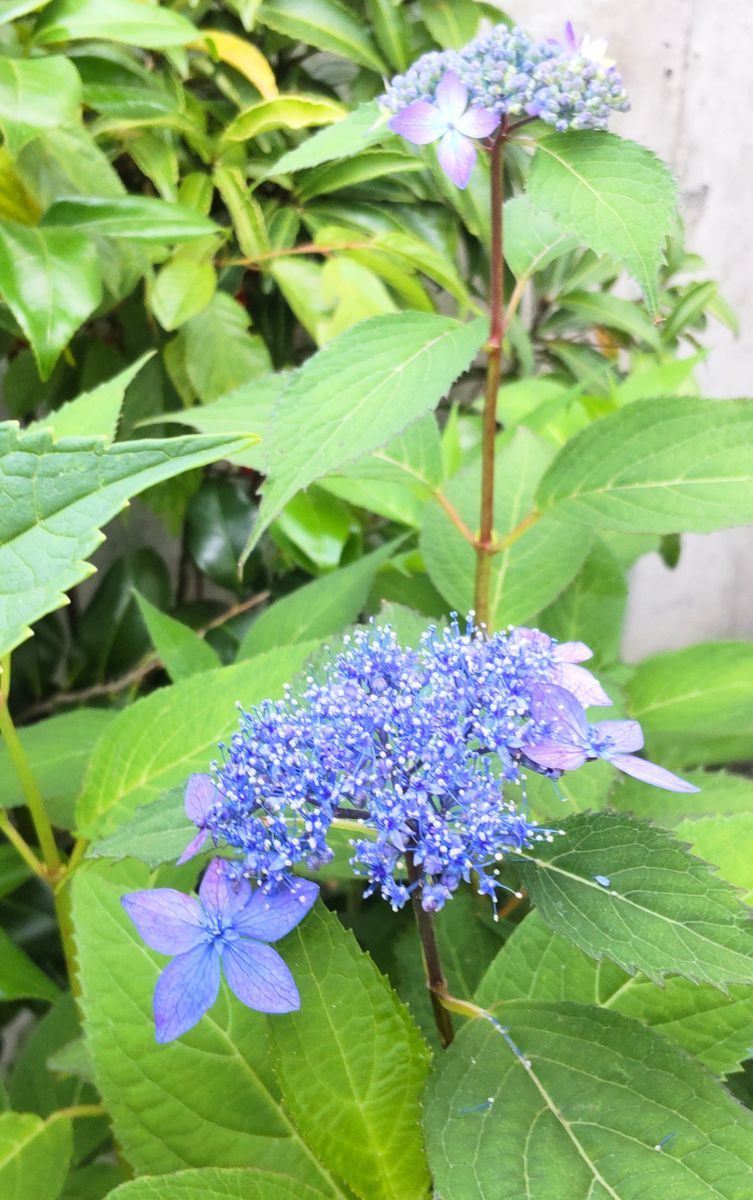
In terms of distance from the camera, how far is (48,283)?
0.57 metres

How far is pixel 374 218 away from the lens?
81cm

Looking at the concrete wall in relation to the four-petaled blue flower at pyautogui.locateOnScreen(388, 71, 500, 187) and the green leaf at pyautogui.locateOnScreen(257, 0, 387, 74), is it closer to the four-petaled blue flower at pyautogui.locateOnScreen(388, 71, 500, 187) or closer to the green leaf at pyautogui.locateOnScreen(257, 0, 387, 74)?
the green leaf at pyautogui.locateOnScreen(257, 0, 387, 74)

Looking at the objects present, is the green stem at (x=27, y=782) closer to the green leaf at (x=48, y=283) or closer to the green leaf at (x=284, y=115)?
the green leaf at (x=48, y=283)

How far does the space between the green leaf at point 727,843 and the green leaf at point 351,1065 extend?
0.46 ft

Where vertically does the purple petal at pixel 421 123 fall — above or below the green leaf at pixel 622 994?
above

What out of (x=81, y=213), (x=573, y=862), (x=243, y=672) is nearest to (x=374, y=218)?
(x=81, y=213)

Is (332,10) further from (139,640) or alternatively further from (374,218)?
(139,640)

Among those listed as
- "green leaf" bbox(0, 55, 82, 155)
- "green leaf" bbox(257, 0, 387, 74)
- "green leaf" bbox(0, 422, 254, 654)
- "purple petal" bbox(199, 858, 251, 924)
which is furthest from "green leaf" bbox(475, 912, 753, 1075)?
"green leaf" bbox(257, 0, 387, 74)

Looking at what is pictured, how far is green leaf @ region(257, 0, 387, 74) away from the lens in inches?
30.9

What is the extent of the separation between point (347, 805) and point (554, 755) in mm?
66

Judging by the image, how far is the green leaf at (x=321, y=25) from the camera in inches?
30.9

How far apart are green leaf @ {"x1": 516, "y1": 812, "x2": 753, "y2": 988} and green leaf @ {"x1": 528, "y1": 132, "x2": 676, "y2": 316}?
194 mm

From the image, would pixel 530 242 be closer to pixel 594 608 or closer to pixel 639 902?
pixel 594 608

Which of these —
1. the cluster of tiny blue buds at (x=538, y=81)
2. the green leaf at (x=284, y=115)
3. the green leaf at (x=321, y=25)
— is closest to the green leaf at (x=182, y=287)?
the green leaf at (x=284, y=115)
